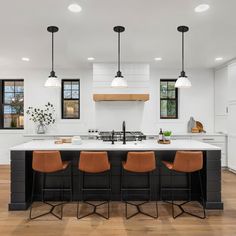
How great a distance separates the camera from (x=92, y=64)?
18.5ft

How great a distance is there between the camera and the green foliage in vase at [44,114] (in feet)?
20.3

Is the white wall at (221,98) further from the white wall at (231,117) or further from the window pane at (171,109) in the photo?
the window pane at (171,109)

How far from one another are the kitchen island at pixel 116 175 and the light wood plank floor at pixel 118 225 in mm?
262

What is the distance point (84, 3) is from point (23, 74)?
430cm

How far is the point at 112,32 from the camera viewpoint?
11.5 feet

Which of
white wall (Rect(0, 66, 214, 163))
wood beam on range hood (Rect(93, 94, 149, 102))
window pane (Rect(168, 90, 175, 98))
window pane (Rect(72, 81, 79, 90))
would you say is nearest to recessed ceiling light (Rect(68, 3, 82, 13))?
wood beam on range hood (Rect(93, 94, 149, 102))

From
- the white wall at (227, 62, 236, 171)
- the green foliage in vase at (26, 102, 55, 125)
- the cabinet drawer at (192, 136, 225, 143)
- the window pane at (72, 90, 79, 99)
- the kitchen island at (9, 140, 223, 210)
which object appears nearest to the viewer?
the kitchen island at (9, 140, 223, 210)

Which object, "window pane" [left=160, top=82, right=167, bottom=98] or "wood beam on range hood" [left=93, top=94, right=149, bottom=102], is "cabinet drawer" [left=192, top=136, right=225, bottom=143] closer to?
"window pane" [left=160, top=82, right=167, bottom=98]

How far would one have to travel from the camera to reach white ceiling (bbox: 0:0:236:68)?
271 cm

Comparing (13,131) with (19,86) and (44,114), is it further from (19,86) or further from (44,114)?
(19,86)

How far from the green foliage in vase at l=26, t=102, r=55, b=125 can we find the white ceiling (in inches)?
57.7

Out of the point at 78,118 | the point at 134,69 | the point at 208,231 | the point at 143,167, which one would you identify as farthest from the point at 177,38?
the point at 78,118

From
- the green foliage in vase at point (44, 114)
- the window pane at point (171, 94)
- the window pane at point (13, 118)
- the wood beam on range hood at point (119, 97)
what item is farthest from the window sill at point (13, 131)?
A: the window pane at point (171, 94)

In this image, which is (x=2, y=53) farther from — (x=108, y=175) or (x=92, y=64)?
(x=108, y=175)
